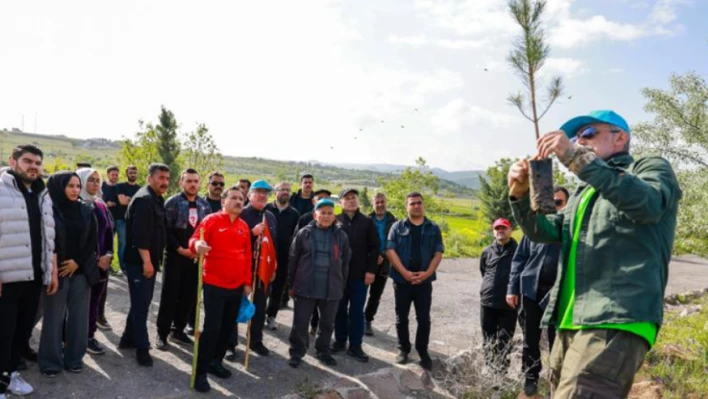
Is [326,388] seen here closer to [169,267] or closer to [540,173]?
[169,267]

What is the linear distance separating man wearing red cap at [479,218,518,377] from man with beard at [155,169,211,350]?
11.9 feet

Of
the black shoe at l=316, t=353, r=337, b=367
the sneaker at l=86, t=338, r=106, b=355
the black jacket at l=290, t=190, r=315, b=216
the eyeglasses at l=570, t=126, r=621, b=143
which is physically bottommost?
the black shoe at l=316, t=353, r=337, b=367

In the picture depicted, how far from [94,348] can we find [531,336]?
16.7 ft

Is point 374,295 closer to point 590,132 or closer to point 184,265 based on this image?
point 184,265

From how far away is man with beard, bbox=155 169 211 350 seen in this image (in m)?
6.06

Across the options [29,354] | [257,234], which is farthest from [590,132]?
[29,354]

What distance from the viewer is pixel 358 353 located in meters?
6.66

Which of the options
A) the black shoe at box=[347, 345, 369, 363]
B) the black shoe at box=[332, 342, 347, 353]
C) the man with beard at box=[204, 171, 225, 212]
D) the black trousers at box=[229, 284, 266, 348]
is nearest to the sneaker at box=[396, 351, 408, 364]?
the black shoe at box=[347, 345, 369, 363]

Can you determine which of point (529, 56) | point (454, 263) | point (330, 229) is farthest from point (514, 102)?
point (454, 263)

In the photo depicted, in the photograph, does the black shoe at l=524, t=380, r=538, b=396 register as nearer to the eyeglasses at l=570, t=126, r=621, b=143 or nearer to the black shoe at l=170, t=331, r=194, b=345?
the eyeglasses at l=570, t=126, r=621, b=143

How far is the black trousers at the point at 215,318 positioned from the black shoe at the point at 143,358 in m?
0.72

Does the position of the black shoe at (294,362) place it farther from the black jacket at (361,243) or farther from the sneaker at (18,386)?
the sneaker at (18,386)

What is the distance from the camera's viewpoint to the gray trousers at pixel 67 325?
5.07 m

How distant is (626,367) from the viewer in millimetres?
2324
